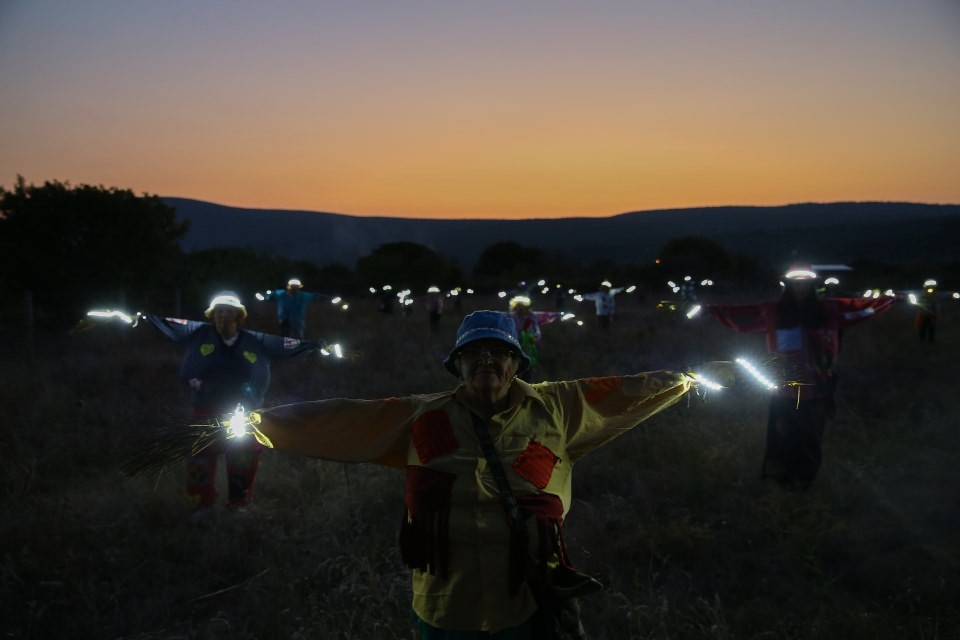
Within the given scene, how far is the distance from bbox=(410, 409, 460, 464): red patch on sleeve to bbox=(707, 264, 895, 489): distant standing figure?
472 centimetres

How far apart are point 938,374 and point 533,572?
43.7 ft

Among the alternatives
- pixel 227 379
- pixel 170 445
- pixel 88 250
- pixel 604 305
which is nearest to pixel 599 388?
pixel 170 445

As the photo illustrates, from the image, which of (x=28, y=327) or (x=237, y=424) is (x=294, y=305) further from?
(x=237, y=424)

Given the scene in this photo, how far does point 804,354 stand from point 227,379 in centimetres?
522

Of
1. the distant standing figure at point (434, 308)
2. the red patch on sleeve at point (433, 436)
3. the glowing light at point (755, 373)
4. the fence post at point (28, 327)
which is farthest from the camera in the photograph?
the distant standing figure at point (434, 308)

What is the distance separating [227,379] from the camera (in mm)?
6066

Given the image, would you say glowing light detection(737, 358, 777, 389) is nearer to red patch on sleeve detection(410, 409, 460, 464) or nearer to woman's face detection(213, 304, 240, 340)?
red patch on sleeve detection(410, 409, 460, 464)

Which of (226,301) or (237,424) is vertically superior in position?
(226,301)

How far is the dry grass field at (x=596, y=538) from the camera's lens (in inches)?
173

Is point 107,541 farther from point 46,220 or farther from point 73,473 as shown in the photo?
point 46,220

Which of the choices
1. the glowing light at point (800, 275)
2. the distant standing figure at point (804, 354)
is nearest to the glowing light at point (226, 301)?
the distant standing figure at point (804, 354)

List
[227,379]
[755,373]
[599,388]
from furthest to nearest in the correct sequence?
[227,379] < [755,373] < [599,388]

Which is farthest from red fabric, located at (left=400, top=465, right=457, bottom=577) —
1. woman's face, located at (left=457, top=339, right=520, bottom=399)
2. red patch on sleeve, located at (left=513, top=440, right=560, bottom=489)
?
woman's face, located at (left=457, top=339, right=520, bottom=399)

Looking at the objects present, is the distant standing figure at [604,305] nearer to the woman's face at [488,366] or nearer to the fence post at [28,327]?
the fence post at [28,327]
